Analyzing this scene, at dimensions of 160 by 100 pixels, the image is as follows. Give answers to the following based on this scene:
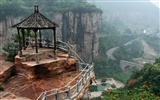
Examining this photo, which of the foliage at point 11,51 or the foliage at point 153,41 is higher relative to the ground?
the foliage at point 11,51

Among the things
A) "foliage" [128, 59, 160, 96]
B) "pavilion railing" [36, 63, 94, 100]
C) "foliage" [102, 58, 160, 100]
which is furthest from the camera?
"foliage" [128, 59, 160, 96]

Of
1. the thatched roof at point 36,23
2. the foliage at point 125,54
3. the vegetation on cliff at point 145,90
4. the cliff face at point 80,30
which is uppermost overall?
the thatched roof at point 36,23

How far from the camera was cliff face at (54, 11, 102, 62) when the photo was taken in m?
68.4

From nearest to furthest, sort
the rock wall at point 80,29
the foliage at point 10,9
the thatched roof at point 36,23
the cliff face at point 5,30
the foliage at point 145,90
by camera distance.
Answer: the thatched roof at point 36,23, the foliage at point 145,90, the cliff face at point 5,30, the foliage at point 10,9, the rock wall at point 80,29

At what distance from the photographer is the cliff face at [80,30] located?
225ft

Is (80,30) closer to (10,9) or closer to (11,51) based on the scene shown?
(10,9)

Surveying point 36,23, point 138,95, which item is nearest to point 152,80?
point 138,95

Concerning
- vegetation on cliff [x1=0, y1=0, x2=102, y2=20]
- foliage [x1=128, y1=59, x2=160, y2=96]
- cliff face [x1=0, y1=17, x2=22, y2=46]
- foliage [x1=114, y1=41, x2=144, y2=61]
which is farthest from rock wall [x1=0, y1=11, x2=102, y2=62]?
foliage [x1=128, y1=59, x2=160, y2=96]

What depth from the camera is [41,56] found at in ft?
50.7

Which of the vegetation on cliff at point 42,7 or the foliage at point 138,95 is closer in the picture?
the foliage at point 138,95

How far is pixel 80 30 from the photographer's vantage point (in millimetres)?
69000

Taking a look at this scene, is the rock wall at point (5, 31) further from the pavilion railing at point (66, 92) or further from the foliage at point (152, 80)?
the pavilion railing at point (66, 92)

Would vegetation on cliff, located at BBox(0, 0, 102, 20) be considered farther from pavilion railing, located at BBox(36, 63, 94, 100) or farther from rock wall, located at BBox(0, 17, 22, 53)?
pavilion railing, located at BBox(36, 63, 94, 100)

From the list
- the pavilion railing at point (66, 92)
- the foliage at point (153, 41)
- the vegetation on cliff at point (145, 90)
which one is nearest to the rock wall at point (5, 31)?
the vegetation on cliff at point (145, 90)
